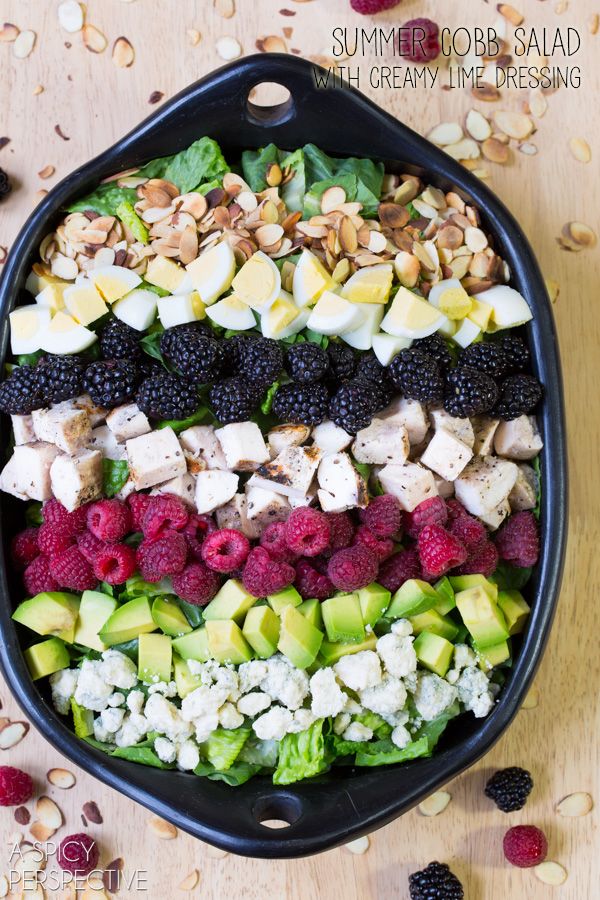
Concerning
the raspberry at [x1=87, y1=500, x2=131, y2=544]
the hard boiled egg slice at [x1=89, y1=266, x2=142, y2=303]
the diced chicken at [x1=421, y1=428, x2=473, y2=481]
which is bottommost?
the raspberry at [x1=87, y1=500, x2=131, y2=544]

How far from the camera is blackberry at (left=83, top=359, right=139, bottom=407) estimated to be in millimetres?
1944

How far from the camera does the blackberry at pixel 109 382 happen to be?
194 centimetres

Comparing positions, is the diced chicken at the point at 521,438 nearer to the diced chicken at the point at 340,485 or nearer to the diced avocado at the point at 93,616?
the diced chicken at the point at 340,485

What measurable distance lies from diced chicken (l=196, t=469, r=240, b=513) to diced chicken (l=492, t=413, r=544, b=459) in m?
0.61

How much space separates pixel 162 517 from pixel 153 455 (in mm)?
137

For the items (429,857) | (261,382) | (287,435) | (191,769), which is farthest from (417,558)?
(429,857)

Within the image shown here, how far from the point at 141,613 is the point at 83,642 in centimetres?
16

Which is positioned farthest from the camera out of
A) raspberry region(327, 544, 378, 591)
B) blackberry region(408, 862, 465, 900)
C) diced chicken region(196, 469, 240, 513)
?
blackberry region(408, 862, 465, 900)

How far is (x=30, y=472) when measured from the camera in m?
1.96

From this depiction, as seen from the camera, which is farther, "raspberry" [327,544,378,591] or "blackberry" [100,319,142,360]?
"blackberry" [100,319,142,360]

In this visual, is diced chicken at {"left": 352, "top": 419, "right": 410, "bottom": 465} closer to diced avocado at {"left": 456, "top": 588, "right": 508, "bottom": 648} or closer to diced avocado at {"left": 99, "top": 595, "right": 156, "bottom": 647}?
diced avocado at {"left": 456, "top": 588, "right": 508, "bottom": 648}

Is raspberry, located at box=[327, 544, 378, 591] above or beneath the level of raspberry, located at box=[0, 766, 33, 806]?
above

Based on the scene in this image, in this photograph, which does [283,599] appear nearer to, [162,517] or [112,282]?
[162,517]

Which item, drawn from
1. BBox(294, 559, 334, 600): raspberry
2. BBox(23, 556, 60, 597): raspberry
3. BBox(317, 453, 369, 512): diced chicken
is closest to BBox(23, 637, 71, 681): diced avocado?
BBox(23, 556, 60, 597): raspberry
